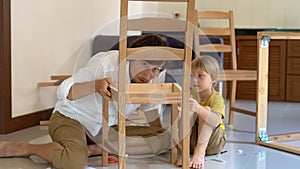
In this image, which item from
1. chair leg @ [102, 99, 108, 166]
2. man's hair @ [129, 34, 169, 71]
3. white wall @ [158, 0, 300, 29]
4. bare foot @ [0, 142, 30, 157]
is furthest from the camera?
white wall @ [158, 0, 300, 29]

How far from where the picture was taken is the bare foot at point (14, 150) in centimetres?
245

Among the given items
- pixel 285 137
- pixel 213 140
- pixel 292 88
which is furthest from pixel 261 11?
pixel 213 140

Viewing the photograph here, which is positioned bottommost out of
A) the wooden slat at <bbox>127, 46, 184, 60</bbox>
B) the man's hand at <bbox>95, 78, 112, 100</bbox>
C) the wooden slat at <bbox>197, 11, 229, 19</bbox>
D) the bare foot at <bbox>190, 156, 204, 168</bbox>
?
the bare foot at <bbox>190, 156, 204, 168</bbox>

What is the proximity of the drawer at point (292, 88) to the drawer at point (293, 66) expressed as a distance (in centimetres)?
5

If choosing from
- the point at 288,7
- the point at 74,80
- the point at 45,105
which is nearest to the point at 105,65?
the point at 74,80

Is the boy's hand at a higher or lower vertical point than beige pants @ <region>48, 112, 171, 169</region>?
higher

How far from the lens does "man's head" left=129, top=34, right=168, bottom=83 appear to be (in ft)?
7.31

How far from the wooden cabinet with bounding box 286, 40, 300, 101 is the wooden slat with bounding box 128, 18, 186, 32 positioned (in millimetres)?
3290

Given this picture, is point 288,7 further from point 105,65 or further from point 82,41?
point 105,65

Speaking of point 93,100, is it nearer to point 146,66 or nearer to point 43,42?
point 146,66

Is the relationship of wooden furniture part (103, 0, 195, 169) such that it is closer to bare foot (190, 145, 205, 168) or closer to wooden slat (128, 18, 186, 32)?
wooden slat (128, 18, 186, 32)

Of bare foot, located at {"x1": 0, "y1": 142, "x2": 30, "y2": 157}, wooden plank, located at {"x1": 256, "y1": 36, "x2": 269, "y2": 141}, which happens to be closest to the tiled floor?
bare foot, located at {"x1": 0, "y1": 142, "x2": 30, "y2": 157}

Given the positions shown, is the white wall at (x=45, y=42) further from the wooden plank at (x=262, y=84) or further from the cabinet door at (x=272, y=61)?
the cabinet door at (x=272, y=61)

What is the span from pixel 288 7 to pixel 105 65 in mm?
3740
